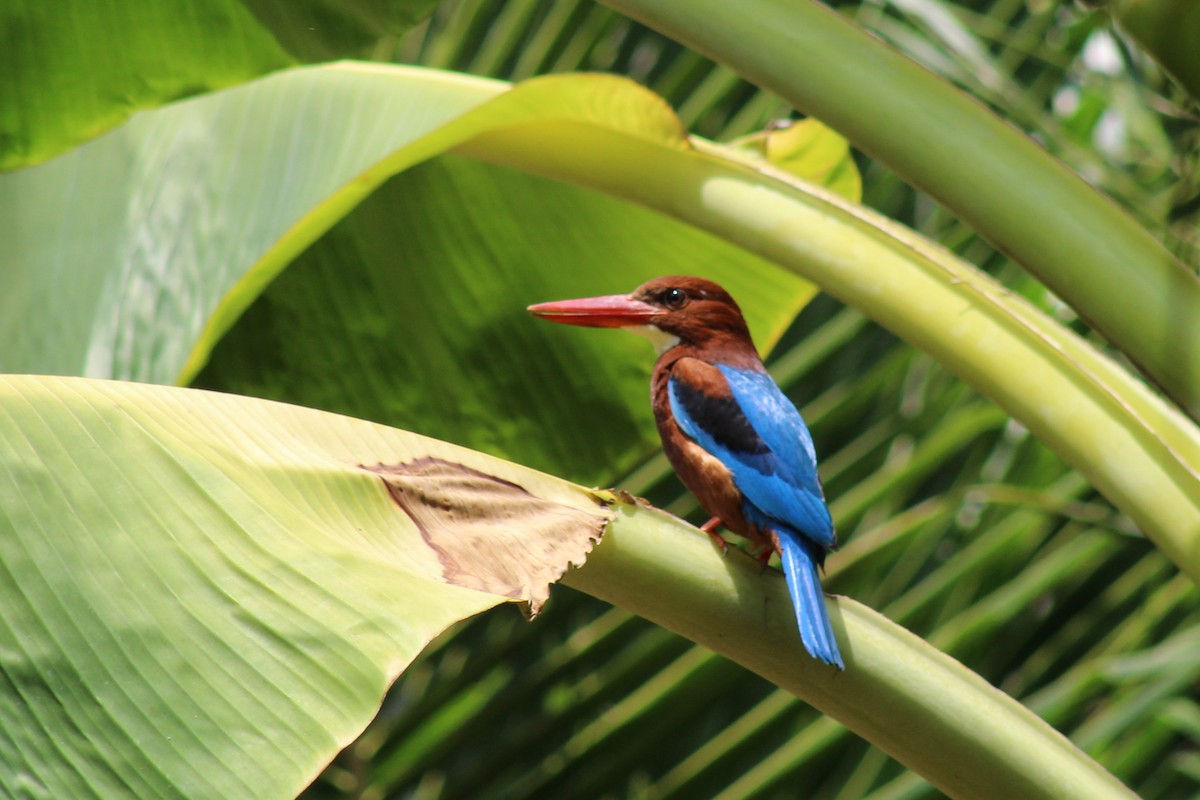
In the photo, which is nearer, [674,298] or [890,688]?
[890,688]

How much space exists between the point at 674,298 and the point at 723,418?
242 mm

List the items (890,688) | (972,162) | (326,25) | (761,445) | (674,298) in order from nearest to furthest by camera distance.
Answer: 1. (890,688)
2. (972,162)
3. (326,25)
4. (761,445)
5. (674,298)

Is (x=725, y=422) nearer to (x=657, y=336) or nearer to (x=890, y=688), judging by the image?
(x=657, y=336)

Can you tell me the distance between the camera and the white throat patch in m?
1.86

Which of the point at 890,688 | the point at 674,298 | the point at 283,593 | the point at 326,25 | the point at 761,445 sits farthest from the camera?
the point at 674,298

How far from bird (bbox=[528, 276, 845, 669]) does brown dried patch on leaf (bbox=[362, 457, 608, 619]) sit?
0.43 m

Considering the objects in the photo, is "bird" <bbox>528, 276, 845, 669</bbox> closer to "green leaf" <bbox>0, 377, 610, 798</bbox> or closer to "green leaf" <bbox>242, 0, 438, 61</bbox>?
"green leaf" <bbox>242, 0, 438, 61</bbox>

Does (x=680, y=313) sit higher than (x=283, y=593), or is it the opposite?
(x=680, y=313)

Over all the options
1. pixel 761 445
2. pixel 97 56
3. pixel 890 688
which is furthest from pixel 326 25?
pixel 890 688

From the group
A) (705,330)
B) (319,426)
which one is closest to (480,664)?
(705,330)

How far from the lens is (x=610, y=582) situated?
1084 mm

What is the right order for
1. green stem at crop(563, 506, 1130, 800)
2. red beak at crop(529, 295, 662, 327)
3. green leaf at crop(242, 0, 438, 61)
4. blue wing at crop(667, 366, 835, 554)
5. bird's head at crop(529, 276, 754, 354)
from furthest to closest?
bird's head at crop(529, 276, 754, 354) < red beak at crop(529, 295, 662, 327) < blue wing at crop(667, 366, 835, 554) < green leaf at crop(242, 0, 438, 61) < green stem at crop(563, 506, 1130, 800)

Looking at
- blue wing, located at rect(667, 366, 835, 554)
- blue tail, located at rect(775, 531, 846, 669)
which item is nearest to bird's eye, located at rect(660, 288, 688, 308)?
blue wing, located at rect(667, 366, 835, 554)

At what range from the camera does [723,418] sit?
66.5 inches
